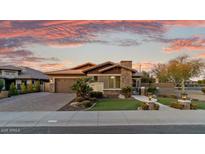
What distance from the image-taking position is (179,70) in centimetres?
1462

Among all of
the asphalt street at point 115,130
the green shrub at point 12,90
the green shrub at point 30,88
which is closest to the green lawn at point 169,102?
the asphalt street at point 115,130

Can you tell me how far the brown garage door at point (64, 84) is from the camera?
14713 millimetres

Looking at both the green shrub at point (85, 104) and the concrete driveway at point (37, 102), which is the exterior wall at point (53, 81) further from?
the green shrub at point (85, 104)

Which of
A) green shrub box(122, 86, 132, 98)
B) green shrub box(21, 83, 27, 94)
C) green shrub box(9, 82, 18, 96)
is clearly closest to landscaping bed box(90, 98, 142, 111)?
green shrub box(122, 86, 132, 98)

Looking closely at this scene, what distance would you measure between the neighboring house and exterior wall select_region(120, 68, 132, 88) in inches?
202

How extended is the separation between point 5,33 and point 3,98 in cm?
372

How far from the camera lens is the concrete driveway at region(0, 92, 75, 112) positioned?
42.7 ft

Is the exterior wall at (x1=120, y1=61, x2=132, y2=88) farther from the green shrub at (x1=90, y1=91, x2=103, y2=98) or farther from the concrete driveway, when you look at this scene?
the concrete driveway

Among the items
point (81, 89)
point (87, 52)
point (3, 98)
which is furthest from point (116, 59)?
point (3, 98)

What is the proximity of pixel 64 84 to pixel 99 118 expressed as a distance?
17.9ft
